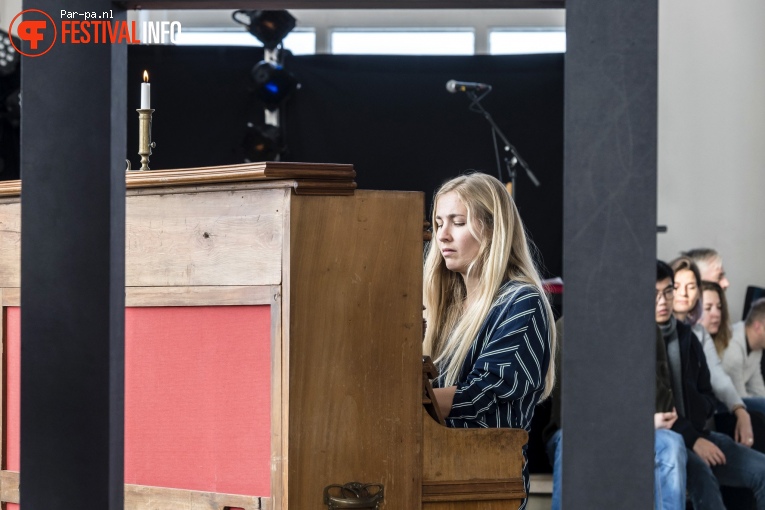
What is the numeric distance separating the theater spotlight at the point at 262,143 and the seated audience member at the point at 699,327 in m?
2.70

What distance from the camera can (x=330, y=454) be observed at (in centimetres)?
168

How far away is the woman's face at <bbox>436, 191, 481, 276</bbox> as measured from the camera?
94.4 inches

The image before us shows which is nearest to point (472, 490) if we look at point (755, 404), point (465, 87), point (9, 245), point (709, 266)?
point (9, 245)

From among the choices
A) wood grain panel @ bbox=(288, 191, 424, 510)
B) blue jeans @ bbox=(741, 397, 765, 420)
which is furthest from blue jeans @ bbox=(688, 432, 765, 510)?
wood grain panel @ bbox=(288, 191, 424, 510)

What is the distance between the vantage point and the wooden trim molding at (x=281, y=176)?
167cm

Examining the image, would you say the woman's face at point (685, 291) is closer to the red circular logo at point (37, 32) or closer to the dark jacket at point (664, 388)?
the dark jacket at point (664, 388)

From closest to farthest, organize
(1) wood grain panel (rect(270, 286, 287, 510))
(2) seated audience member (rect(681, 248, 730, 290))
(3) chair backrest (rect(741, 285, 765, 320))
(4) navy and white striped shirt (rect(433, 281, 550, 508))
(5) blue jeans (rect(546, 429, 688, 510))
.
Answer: (1) wood grain panel (rect(270, 286, 287, 510)), (4) navy and white striped shirt (rect(433, 281, 550, 508)), (5) blue jeans (rect(546, 429, 688, 510)), (2) seated audience member (rect(681, 248, 730, 290)), (3) chair backrest (rect(741, 285, 765, 320))

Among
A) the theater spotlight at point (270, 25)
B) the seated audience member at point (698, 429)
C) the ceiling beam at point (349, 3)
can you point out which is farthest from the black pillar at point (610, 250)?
the theater spotlight at point (270, 25)

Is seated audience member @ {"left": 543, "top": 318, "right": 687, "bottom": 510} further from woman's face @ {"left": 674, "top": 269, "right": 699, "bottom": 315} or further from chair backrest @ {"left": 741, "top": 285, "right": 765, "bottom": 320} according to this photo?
chair backrest @ {"left": 741, "top": 285, "right": 765, "bottom": 320}

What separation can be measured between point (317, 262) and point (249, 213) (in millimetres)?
151

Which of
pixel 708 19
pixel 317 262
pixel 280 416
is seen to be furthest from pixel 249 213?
pixel 708 19

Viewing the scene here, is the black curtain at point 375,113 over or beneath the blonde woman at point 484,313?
over

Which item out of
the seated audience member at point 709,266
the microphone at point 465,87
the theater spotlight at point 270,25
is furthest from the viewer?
the theater spotlight at point 270,25

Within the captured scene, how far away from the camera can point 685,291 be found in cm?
495
